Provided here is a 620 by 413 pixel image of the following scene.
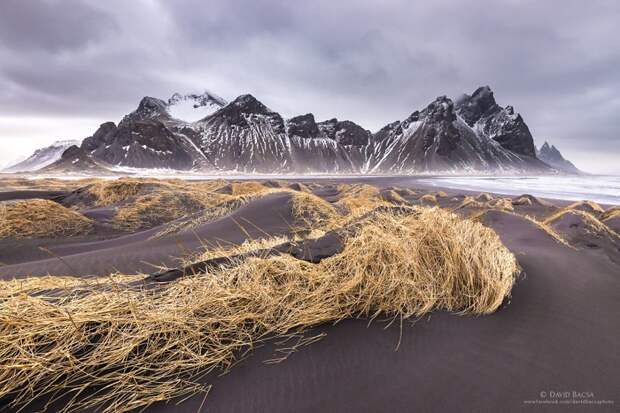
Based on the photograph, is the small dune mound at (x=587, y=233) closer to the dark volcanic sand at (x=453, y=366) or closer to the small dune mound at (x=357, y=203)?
the dark volcanic sand at (x=453, y=366)

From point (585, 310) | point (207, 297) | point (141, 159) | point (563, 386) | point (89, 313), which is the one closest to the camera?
point (563, 386)

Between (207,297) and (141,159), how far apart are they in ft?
469

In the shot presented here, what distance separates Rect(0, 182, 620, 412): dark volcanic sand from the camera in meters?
1.46

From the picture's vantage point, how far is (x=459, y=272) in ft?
8.09

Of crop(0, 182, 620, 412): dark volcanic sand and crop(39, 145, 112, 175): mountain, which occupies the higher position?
crop(39, 145, 112, 175): mountain

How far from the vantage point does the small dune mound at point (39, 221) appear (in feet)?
20.8

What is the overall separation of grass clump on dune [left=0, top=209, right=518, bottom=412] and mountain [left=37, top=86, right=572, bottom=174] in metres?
137

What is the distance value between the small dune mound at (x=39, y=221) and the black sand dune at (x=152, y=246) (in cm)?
96

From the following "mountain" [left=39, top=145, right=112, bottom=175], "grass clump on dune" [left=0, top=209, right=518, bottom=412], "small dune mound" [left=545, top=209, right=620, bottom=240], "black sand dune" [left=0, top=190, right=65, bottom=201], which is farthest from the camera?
"mountain" [left=39, top=145, right=112, bottom=175]

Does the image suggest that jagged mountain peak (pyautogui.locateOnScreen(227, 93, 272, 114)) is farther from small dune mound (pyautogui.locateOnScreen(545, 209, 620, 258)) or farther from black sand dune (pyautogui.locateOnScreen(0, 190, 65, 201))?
small dune mound (pyautogui.locateOnScreen(545, 209, 620, 258))

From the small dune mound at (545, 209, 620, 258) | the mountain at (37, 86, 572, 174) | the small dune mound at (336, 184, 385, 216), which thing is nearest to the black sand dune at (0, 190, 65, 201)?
the small dune mound at (336, 184, 385, 216)

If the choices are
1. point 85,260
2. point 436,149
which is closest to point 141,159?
point 85,260

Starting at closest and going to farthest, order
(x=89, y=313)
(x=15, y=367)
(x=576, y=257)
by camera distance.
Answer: (x=15, y=367) < (x=89, y=313) < (x=576, y=257)

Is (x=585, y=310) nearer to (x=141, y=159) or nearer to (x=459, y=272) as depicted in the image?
(x=459, y=272)
